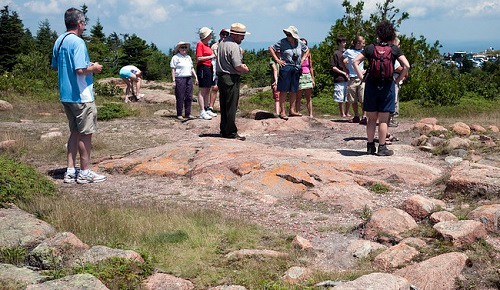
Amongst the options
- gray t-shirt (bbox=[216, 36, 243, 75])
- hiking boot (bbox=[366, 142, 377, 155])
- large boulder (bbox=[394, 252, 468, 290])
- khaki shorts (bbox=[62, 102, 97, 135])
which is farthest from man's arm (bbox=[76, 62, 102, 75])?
large boulder (bbox=[394, 252, 468, 290])

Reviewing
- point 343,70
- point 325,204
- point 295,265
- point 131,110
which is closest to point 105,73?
point 131,110

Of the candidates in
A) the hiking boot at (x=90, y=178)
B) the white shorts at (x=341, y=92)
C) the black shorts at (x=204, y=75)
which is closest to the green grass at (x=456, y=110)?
the white shorts at (x=341, y=92)

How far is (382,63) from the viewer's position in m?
7.96

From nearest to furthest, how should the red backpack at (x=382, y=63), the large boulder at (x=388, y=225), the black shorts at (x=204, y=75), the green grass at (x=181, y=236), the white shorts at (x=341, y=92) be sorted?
the green grass at (x=181, y=236)
the large boulder at (x=388, y=225)
the red backpack at (x=382, y=63)
the black shorts at (x=204, y=75)
the white shorts at (x=341, y=92)

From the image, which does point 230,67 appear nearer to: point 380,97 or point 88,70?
point 380,97

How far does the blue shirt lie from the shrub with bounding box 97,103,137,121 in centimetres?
573

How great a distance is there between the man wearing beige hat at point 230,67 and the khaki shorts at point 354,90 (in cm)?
298

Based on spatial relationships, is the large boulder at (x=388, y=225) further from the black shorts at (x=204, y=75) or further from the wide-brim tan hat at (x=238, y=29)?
the black shorts at (x=204, y=75)

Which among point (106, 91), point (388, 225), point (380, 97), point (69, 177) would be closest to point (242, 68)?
point (380, 97)

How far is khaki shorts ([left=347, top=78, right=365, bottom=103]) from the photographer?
11.6m

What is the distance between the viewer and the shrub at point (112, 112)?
1281 centimetres

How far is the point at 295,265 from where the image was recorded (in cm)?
459

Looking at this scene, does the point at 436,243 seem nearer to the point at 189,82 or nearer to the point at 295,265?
the point at 295,265

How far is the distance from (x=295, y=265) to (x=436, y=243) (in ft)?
3.86
